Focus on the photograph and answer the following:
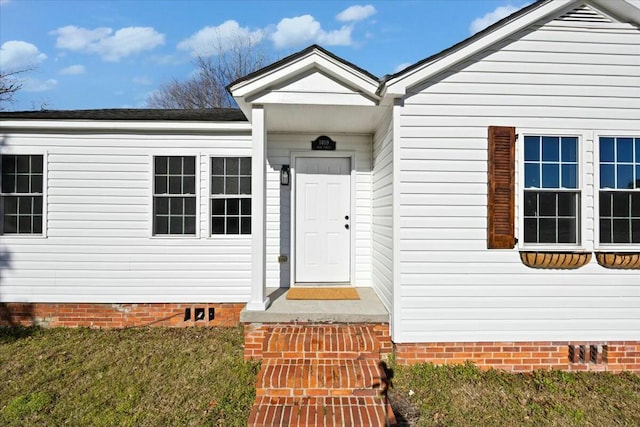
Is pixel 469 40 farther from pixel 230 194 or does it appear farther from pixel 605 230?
pixel 230 194

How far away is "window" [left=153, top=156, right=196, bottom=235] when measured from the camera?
5230mm

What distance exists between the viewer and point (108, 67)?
1720 centimetres

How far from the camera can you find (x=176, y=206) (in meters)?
5.25

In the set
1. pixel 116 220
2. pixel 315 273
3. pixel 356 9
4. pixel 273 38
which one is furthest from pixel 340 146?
pixel 356 9

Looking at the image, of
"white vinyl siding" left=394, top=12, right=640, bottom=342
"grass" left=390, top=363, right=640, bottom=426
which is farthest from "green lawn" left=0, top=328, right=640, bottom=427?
"white vinyl siding" left=394, top=12, right=640, bottom=342

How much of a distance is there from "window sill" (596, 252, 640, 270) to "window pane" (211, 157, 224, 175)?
16.7 feet

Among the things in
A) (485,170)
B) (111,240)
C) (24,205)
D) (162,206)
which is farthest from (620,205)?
(24,205)

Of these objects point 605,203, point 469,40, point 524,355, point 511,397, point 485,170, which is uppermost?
point 469,40

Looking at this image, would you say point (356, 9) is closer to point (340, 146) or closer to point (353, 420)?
point (340, 146)

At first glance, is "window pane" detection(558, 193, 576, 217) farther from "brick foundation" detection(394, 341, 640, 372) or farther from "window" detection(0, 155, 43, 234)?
"window" detection(0, 155, 43, 234)

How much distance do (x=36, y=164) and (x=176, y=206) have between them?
220 centimetres

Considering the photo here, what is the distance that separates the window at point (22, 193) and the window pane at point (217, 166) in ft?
8.53

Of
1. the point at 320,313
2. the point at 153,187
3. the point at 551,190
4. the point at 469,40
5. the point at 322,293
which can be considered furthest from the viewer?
the point at 153,187

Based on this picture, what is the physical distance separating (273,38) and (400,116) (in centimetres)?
1639
